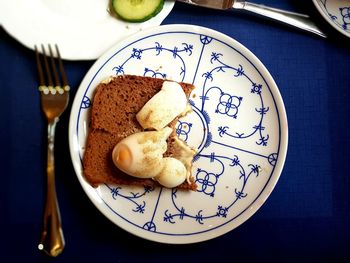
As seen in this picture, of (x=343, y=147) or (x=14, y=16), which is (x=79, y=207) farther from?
(x=343, y=147)

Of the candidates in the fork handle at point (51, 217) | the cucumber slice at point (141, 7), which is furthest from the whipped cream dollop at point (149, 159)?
the cucumber slice at point (141, 7)

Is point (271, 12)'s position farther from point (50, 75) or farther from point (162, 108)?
point (50, 75)

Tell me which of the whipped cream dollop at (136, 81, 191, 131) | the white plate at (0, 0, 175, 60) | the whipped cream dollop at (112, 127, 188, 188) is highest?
the white plate at (0, 0, 175, 60)

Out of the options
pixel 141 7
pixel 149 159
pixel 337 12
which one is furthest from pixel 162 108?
pixel 337 12

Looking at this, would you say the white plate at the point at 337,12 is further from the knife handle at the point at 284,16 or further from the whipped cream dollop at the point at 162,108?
the whipped cream dollop at the point at 162,108

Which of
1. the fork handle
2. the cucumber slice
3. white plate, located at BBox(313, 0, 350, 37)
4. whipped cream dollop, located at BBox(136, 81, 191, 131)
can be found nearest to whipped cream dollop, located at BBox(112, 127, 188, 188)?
whipped cream dollop, located at BBox(136, 81, 191, 131)

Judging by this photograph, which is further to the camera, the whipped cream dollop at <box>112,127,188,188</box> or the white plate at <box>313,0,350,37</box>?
the white plate at <box>313,0,350,37</box>

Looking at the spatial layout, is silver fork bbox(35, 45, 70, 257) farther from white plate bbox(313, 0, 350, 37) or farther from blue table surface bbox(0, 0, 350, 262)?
white plate bbox(313, 0, 350, 37)
